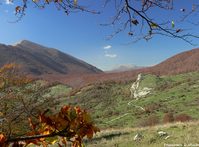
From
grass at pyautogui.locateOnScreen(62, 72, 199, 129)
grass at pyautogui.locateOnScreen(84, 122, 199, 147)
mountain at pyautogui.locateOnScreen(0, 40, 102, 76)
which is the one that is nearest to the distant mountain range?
mountain at pyautogui.locateOnScreen(0, 40, 102, 76)

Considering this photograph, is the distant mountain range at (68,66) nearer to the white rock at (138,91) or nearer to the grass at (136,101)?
the grass at (136,101)

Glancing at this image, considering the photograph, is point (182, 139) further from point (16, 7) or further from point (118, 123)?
point (118, 123)

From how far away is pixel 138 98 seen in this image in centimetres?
4969

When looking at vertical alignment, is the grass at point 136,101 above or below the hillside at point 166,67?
below

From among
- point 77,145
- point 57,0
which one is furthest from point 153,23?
point 77,145

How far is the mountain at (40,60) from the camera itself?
118875mm

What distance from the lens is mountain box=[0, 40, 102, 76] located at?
118875 mm

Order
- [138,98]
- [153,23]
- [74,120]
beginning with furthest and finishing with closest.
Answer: [138,98] → [153,23] → [74,120]

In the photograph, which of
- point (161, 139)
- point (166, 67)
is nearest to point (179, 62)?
point (166, 67)

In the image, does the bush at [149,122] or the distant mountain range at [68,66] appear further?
the distant mountain range at [68,66]

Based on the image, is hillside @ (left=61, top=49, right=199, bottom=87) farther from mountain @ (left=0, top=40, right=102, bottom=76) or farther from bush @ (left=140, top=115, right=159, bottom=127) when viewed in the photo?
bush @ (left=140, top=115, right=159, bottom=127)

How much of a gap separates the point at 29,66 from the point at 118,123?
289 ft

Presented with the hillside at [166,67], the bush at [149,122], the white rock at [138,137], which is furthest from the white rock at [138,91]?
the white rock at [138,137]

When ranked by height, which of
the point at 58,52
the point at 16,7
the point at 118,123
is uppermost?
the point at 58,52
